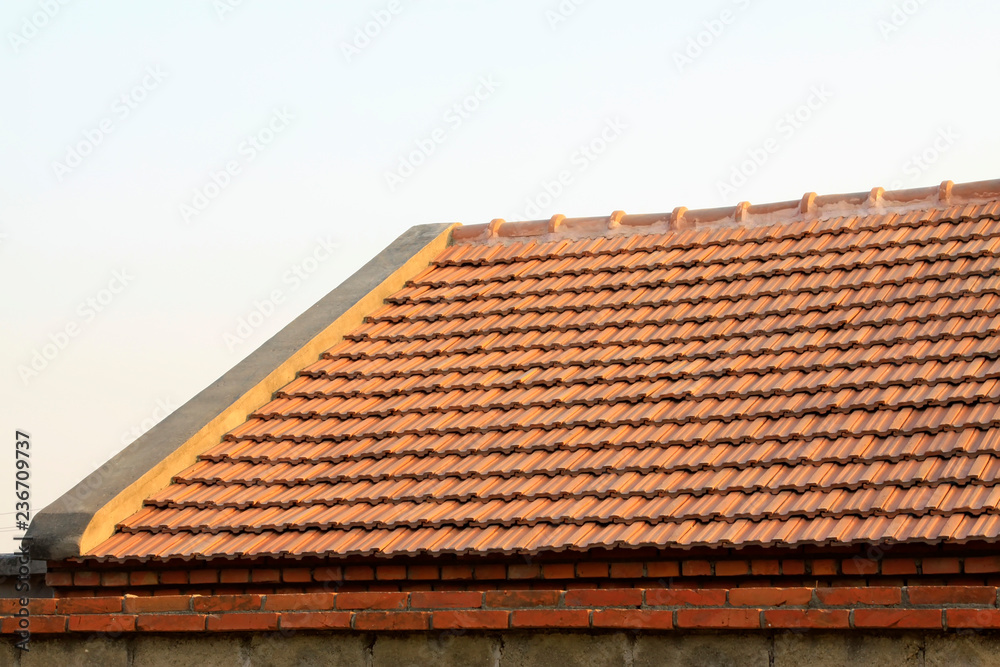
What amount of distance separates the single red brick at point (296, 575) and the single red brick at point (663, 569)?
6.73ft

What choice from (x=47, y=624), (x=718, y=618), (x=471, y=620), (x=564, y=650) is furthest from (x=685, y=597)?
(x=47, y=624)

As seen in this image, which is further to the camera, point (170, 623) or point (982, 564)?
point (170, 623)

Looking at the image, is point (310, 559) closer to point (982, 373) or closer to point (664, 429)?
point (664, 429)

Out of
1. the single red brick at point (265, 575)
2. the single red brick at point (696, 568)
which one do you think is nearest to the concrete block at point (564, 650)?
the single red brick at point (696, 568)

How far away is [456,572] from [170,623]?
1.55 metres

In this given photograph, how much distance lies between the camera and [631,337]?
8.34m

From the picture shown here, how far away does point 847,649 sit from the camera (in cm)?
508

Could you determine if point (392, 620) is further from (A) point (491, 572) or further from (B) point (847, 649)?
(B) point (847, 649)

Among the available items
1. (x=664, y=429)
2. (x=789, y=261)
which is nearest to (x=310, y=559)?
(x=664, y=429)

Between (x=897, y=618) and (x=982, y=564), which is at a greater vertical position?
(x=982, y=564)

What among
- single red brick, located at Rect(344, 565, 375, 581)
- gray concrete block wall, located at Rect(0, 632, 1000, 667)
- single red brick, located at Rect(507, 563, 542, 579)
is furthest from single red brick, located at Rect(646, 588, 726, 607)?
single red brick, located at Rect(344, 565, 375, 581)

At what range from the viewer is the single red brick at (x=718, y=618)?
5.16m

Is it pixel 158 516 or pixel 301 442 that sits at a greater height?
pixel 301 442

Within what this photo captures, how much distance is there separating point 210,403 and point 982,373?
211 inches
